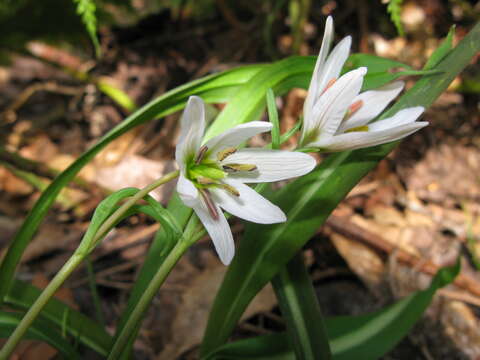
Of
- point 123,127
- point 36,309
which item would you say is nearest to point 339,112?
point 123,127

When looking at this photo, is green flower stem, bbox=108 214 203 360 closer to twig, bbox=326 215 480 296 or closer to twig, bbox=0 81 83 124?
twig, bbox=326 215 480 296

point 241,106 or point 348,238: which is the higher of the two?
point 241,106

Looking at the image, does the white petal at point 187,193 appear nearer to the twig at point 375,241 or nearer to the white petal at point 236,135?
the white petal at point 236,135

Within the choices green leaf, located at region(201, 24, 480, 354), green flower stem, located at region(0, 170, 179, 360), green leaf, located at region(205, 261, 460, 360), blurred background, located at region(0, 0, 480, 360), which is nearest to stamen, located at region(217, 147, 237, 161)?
green flower stem, located at region(0, 170, 179, 360)

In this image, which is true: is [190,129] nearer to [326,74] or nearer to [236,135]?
[236,135]

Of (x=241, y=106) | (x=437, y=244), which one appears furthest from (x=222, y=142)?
(x=437, y=244)

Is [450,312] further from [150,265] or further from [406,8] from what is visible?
[406,8]
